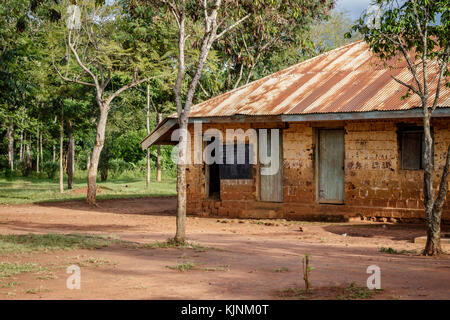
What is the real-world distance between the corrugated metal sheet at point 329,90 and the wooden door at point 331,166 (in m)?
1.05

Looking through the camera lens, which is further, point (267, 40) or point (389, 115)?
point (267, 40)

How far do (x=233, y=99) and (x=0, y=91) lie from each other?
7674mm

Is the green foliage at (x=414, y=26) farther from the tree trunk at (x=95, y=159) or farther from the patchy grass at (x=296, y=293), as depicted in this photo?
the tree trunk at (x=95, y=159)

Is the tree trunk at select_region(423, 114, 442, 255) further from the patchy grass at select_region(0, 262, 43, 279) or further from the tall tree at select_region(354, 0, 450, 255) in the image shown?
the patchy grass at select_region(0, 262, 43, 279)

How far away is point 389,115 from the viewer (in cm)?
1430

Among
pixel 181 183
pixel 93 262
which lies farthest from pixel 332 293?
pixel 181 183

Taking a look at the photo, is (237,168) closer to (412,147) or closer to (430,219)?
(412,147)

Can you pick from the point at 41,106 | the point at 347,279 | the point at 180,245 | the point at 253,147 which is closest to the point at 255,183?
the point at 253,147

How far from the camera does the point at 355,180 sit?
15578 millimetres

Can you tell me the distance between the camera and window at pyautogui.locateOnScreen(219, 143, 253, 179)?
17234 mm

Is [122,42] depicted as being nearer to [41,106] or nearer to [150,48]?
[150,48]

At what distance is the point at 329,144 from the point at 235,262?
8.00m
